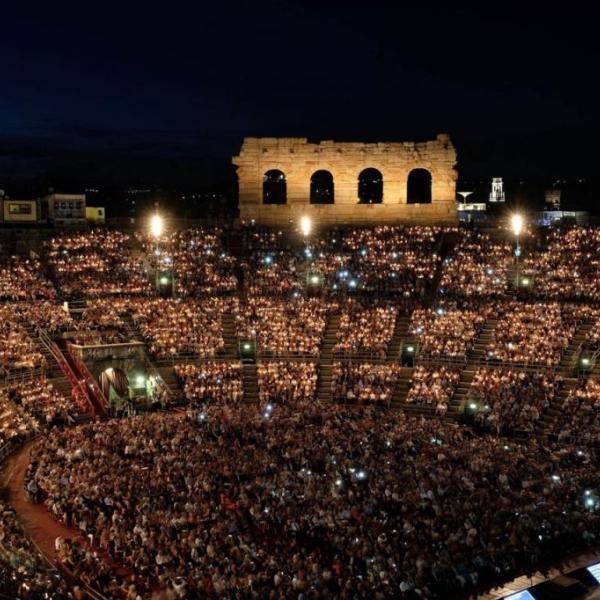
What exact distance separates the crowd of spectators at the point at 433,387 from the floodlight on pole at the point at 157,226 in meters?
20.5

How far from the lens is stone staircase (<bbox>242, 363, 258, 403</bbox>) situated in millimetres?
37906

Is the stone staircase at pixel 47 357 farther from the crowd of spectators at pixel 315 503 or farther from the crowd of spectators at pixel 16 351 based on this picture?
the crowd of spectators at pixel 315 503

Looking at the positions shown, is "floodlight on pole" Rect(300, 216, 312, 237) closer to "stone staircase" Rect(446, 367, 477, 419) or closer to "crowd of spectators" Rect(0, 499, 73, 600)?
"stone staircase" Rect(446, 367, 477, 419)

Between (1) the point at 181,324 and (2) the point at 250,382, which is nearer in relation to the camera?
(2) the point at 250,382

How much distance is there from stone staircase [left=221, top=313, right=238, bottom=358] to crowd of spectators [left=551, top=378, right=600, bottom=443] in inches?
669

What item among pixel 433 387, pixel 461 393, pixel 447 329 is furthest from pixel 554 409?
pixel 447 329

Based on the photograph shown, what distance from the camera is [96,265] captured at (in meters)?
47.7

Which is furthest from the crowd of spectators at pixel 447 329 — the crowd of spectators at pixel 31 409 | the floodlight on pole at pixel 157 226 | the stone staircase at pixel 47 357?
the stone staircase at pixel 47 357

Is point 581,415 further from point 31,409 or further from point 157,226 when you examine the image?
point 157,226

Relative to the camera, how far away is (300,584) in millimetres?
18094

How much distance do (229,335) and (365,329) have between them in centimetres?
746

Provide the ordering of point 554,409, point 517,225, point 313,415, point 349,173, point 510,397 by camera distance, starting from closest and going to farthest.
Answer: point 313,415, point 554,409, point 510,397, point 517,225, point 349,173

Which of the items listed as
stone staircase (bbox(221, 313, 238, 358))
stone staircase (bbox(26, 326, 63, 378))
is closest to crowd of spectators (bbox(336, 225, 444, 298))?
stone staircase (bbox(221, 313, 238, 358))

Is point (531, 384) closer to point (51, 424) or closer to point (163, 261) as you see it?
point (51, 424)
